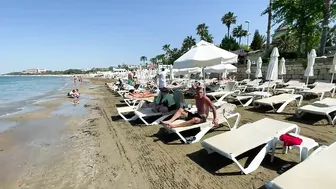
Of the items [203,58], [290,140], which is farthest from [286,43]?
[290,140]

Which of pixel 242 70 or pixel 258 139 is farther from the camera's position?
pixel 242 70

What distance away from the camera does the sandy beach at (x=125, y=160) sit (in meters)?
3.14

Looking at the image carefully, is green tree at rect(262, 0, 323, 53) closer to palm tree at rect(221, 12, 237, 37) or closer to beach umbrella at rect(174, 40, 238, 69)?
beach umbrella at rect(174, 40, 238, 69)

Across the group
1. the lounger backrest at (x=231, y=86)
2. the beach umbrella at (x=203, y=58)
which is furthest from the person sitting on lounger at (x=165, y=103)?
the lounger backrest at (x=231, y=86)

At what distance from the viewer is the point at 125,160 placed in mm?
3947

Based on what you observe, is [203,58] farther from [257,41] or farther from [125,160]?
[257,41]

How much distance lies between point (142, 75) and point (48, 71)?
20547 centimetres

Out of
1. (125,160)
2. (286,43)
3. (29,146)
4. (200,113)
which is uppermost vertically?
(286,43)

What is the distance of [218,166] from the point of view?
3.41 m

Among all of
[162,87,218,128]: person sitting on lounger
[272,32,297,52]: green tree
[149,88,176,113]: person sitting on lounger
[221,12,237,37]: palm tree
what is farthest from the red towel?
[221,12,237,37]: palm tree

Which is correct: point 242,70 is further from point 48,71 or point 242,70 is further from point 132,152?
point 48,71

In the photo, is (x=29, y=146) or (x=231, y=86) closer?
(x=29, y=146)

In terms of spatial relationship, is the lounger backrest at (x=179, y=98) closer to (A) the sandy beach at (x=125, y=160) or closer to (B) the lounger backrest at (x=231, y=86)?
(A) the sandy beach at (x=125, y=160)

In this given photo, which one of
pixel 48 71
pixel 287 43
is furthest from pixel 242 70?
pixel 48 71
